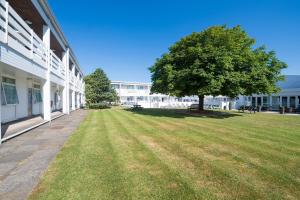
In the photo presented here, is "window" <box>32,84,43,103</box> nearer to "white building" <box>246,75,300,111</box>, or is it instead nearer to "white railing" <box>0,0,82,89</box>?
"white railing" <box>0,0,82,89</box>

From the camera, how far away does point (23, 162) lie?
537cm

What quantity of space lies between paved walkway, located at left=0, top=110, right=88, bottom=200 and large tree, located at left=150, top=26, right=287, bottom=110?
12701 millimetres

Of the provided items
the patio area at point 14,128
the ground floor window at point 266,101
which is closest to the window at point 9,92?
the patio area at point 14,128

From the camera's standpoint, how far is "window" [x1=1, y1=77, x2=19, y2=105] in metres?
11.2

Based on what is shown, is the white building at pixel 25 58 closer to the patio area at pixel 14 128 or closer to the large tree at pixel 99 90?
the patio area at pixel 14 128

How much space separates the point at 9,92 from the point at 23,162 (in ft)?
28.3

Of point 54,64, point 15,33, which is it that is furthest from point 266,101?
point 15,33

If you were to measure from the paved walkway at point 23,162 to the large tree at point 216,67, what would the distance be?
12701mm

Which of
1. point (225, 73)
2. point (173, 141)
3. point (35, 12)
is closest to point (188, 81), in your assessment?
point (225, 73)

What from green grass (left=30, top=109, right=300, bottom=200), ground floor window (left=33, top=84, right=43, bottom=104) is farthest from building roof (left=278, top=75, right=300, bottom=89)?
ground floor window (left=33, top=84, right=43, bottom=104)

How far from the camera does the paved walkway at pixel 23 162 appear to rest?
386 centimetres

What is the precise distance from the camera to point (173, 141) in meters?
8.34

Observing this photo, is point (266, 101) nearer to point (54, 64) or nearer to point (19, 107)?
point (54, 64)

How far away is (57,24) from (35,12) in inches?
167
